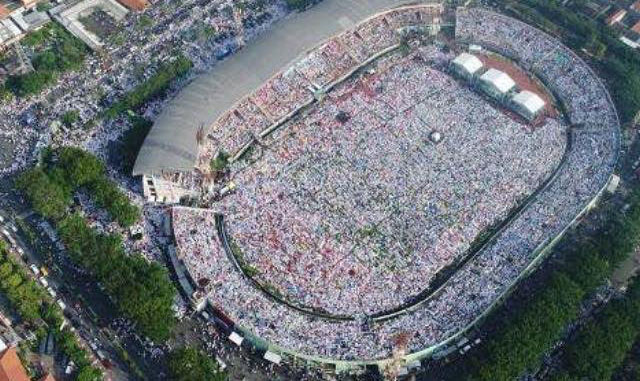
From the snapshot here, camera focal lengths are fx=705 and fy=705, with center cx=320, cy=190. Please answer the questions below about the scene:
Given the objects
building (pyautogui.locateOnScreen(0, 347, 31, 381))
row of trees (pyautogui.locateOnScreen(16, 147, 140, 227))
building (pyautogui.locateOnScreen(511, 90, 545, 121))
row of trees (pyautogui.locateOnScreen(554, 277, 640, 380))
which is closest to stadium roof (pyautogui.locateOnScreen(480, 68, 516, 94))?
building (pyautogui.locateOnScreen(511, 90, 545, 121))

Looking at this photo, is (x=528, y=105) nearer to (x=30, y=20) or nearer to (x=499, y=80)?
(x=499, y=80)

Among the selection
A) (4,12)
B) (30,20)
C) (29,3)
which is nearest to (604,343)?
(30,20)

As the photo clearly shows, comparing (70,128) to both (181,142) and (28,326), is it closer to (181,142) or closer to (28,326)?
(181,142)

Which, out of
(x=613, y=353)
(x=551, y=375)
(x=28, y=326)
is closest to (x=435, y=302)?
(x=551, y=375)

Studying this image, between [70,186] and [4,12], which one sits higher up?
[4,12]

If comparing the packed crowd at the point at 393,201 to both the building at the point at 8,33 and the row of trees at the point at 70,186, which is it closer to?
the row of trees at the point at 70,186

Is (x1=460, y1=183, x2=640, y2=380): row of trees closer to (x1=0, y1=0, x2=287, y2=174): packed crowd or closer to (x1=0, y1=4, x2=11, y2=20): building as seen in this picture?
(x1=0, y1=0, x2=287, y2=174): packed crowd

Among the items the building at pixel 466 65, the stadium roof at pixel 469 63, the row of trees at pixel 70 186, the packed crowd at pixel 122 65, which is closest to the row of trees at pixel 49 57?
the packed crowd at pixel 122 65
